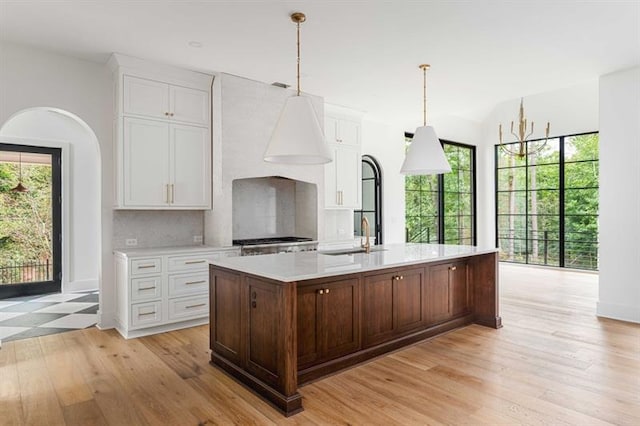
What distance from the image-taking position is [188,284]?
14.9 ft

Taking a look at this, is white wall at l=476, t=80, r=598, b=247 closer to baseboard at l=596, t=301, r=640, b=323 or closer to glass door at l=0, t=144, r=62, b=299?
baseboard at l=596, t=301, r=640, b=323

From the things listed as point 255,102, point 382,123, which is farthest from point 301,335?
point 382,123

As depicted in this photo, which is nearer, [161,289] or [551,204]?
[161,289]

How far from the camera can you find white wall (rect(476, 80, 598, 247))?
775 centimetres

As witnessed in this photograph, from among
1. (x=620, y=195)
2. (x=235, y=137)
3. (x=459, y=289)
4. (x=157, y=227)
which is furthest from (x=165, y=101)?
(x=620, y=195)

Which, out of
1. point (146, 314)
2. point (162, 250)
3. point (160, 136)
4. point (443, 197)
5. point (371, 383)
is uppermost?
point (160, 136)

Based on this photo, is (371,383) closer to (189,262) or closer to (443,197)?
(189,262)

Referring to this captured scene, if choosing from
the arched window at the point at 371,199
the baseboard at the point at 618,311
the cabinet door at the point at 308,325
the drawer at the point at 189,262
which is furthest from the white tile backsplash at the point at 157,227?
the baseboard at the point at 618,311

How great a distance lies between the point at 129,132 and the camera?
4363 mm

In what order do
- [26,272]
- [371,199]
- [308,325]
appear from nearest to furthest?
[308,325], [26,272], [371,199]

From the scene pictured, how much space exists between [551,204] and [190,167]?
24.3ft

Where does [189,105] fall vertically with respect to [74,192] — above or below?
above

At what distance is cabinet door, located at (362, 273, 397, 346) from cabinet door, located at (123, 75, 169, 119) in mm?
3034

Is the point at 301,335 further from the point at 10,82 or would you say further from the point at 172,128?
the point at 10,82
